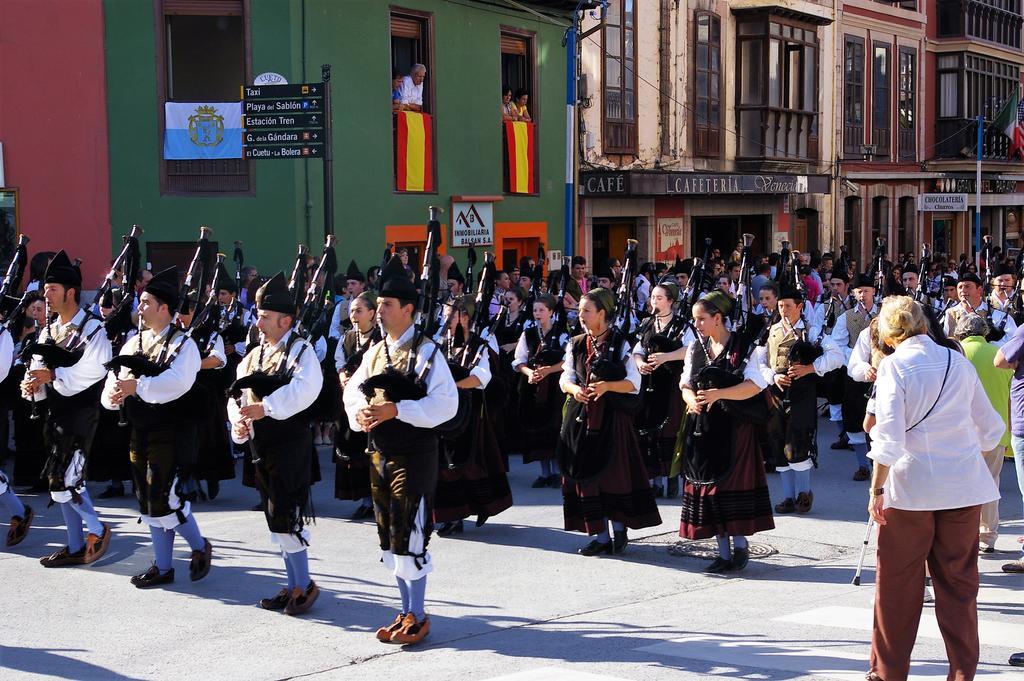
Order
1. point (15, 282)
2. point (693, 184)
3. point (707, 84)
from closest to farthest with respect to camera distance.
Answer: point (15, 282)
point (693, 184)
point (707, 84)

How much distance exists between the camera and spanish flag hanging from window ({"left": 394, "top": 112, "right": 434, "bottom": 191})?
2062 cm

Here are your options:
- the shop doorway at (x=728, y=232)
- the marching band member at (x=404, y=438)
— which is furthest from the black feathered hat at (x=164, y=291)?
the shop doorway at (x=728, y=232)

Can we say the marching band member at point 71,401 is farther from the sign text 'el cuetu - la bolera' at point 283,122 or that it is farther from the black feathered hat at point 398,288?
the sign text 'el cuetu - la bolera' at point 283,122

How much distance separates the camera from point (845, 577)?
27.8 ft

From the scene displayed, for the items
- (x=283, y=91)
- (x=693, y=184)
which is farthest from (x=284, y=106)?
(x=693, y=184)

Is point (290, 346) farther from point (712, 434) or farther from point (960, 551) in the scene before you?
point (960, 551)

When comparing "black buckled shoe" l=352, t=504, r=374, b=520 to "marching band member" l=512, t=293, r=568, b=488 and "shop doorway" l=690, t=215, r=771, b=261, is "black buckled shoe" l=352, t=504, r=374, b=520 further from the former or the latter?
"shop doorway" l=690, t=215, r=771, b=261

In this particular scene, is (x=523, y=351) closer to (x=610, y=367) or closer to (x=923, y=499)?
(x=610, y=367)

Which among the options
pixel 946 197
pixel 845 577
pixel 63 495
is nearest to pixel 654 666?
pixel 845 577

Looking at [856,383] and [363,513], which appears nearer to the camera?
[363,513]

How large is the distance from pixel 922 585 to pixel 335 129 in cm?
1486

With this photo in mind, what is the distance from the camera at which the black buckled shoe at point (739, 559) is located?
8.72 m

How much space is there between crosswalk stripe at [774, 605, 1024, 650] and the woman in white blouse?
94 centimetres

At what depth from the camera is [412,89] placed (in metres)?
20.7
